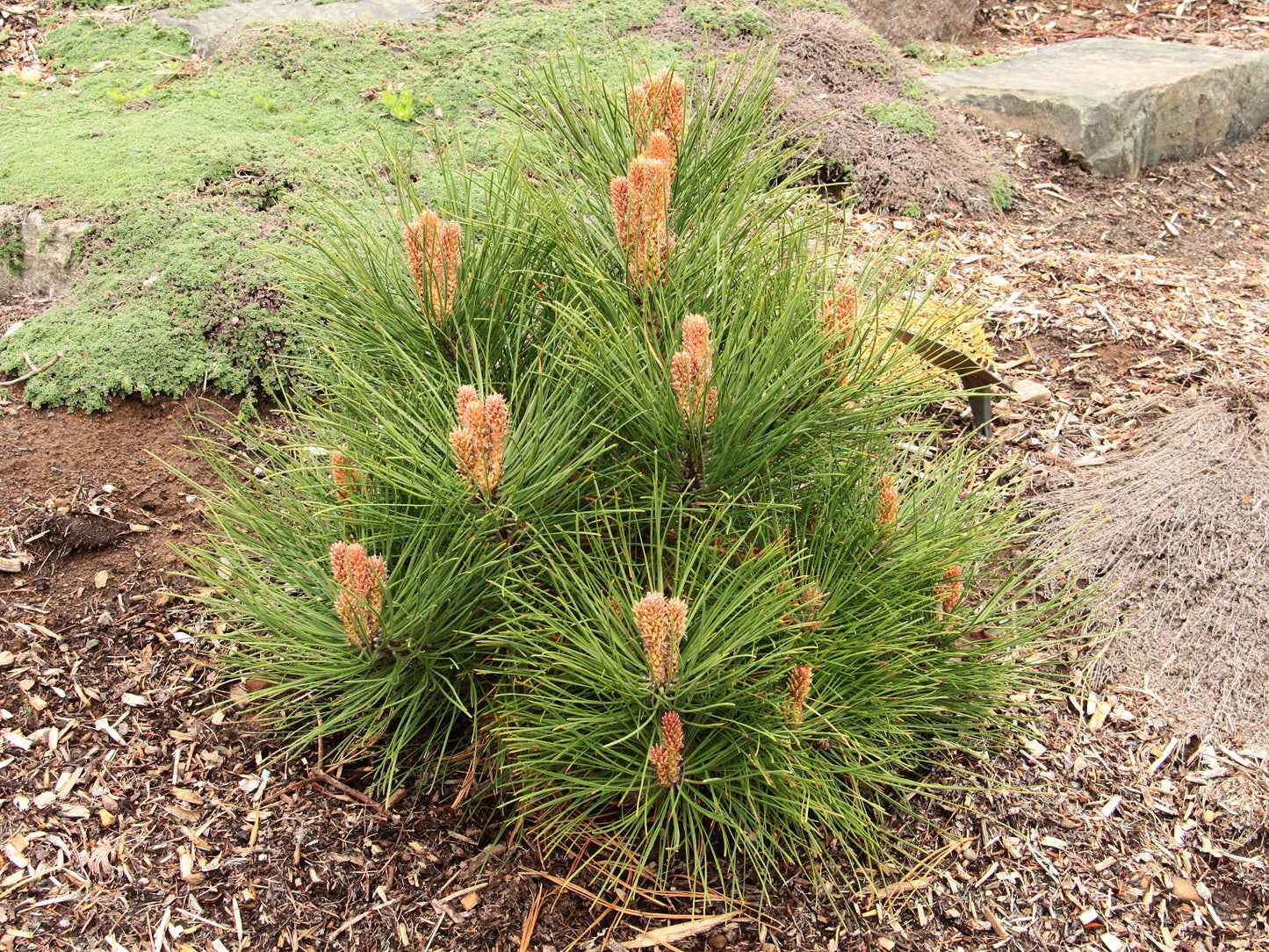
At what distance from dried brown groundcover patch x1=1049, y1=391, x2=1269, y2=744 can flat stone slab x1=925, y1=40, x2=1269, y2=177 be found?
240cm

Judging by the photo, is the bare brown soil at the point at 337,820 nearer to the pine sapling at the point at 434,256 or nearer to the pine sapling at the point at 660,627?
the pine sapling at the point at 660,627

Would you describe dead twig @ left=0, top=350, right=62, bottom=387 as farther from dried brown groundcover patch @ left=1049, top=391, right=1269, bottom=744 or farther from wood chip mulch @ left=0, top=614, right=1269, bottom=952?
dried brown groundcover patch @ left=1049, top=391, right=1269, bottom=744

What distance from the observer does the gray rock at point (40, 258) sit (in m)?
3.57

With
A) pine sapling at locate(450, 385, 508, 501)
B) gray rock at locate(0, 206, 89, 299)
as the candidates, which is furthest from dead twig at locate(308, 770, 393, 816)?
gray rock at locate(0, 206, 89, 299)

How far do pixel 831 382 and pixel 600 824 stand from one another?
1.05 meters

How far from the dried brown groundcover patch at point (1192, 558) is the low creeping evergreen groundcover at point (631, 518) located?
731 millimetres

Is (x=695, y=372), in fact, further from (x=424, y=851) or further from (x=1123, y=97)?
(x=1123, y=97)

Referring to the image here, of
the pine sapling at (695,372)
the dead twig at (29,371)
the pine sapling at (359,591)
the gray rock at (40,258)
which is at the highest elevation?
the pine sapling at (695,372)

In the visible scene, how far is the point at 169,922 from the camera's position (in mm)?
2111

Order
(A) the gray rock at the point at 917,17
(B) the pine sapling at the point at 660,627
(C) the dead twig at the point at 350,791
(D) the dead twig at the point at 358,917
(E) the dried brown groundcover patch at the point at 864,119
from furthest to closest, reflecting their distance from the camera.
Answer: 1. (A) the gray rock at the point at 917,17
2. (E) the dried brown groundcover patch at the point at 864,119
3. (C) the dead twig at the point at 350,791
4. (D) the dead twig at the point at 358,917
5. (B) the pine sapling at the point at 660,627

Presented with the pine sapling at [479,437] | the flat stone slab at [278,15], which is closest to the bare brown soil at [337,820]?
the pine sapling at [479,437]

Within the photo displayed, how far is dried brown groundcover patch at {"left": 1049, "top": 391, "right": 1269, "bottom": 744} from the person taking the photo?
9.05ft

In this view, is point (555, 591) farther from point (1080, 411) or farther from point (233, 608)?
point (1080, 411)

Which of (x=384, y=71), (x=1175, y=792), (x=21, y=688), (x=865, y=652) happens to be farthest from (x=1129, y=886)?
(x=384, y=71)
